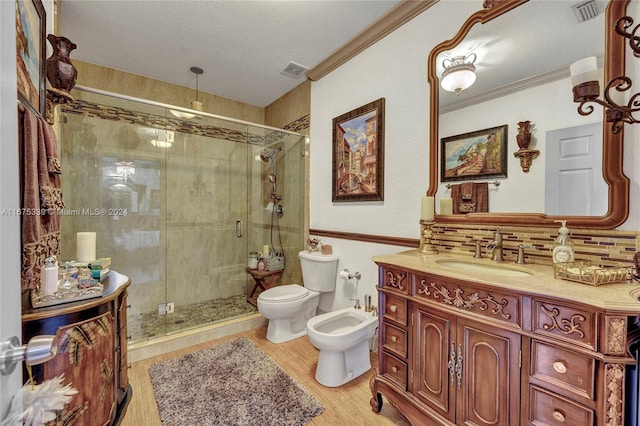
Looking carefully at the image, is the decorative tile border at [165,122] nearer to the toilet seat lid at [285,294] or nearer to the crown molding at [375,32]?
the crown molding at [375,32]

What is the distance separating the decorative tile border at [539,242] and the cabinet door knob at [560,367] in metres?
0.56

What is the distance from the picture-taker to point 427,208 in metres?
1.69

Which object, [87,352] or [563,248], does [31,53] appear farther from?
[563,248]

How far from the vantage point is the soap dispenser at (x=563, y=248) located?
1.14 metres

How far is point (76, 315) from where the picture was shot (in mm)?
1131

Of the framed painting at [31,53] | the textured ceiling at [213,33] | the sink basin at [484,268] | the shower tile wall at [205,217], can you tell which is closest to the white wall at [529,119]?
the sink basin at [484,268]

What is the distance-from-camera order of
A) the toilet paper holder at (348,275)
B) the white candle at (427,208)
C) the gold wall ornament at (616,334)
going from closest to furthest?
the gold wall ornament at (616,334), the white candle at (427,208), the toilet paper holder at (348,275)

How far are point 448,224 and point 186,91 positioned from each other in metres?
3.22

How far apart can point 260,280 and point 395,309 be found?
6.18 feet

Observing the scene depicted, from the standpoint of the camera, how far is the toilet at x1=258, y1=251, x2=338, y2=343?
2342mm

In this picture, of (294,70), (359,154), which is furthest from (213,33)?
(359,154)

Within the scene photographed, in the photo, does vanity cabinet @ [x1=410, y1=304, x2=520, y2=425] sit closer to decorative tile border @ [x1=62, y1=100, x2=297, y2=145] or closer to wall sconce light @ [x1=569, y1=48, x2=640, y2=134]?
wall sconce light @ [x1=569, y1=48, x2=640, y2=134]

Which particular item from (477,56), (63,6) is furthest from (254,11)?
(477,56)

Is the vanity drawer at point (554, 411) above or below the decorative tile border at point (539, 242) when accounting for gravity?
below
